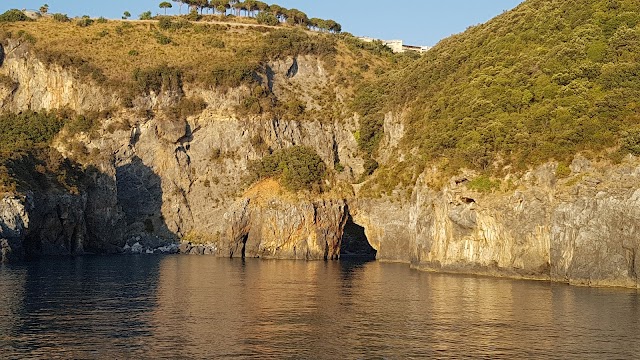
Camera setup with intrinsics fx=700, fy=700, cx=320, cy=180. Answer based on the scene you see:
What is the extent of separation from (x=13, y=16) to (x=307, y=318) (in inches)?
4721

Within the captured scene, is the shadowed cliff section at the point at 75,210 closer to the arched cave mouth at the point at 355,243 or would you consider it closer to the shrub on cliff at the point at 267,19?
the arched cave mouth at the point at 355,243

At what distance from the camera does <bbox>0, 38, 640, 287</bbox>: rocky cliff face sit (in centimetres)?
6050

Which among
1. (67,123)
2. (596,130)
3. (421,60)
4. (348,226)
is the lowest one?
(348,226)

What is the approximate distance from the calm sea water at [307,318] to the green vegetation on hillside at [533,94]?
1393 centimetres

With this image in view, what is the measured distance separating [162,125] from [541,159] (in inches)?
3050

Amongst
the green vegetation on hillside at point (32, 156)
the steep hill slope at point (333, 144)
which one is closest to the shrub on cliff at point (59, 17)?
the steep hill slope at point (333, 144)

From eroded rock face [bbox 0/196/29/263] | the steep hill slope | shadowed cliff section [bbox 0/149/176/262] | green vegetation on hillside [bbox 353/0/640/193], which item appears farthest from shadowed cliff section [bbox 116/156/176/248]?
green vegetation on hillside [bbox 353/0/640/193]

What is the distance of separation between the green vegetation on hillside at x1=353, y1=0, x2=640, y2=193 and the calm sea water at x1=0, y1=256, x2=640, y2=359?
45.7ft

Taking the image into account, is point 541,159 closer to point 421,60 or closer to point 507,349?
point 507,349

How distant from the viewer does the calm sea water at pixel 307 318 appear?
1421 inches

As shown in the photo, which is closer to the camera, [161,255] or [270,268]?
[270,268]

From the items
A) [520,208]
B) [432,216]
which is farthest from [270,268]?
[520,208]

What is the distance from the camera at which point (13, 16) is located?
140 meters

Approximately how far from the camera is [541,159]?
220 ft
